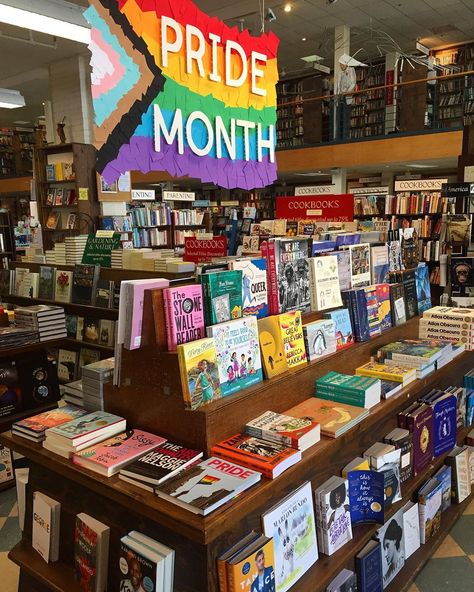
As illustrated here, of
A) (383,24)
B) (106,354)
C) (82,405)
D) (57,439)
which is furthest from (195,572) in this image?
(383,24)

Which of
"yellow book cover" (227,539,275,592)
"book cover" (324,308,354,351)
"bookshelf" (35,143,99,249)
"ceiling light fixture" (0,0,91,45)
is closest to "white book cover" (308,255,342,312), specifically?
"book cover" (324,308,354,351)

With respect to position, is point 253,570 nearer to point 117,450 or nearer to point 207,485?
point 207,485

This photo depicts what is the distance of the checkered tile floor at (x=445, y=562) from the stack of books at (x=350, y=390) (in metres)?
1.05

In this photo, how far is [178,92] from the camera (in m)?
1.71

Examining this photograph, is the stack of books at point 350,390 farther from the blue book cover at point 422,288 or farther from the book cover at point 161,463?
the blue book cover at point 422,288

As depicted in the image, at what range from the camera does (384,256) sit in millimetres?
2809

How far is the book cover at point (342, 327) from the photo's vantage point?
2.21 metres

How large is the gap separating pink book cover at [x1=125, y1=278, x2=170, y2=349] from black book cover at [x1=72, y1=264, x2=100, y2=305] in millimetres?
2962

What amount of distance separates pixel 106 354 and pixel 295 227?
7.81 feet

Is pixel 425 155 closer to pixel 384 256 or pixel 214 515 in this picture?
pixel 384 256

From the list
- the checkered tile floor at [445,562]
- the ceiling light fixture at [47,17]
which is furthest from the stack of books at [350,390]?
the ceiling light fixture at [47,17]

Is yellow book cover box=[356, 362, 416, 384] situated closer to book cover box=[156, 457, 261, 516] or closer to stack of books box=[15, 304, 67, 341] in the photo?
book cover box=[156, 457, 261, 516]

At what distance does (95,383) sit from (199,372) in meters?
0.54

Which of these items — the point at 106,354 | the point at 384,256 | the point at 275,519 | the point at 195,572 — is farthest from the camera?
the point at 106,354
